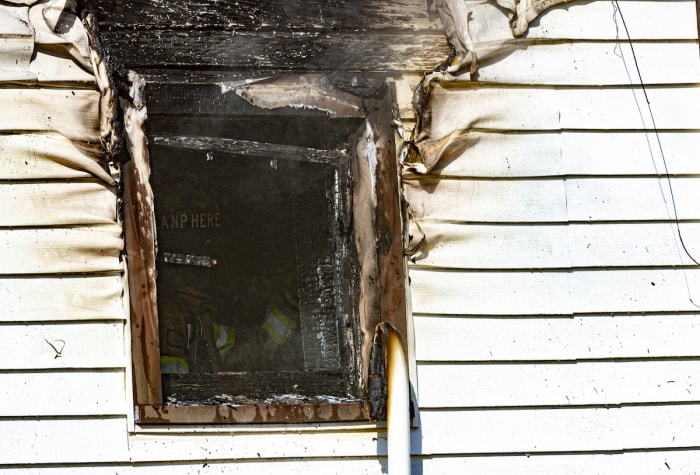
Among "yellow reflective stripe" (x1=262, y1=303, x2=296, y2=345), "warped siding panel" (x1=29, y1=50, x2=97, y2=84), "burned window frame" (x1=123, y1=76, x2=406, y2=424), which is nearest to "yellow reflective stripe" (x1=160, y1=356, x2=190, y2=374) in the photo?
"burned window frame" (x1=123, y1=76, x2=406, y2=424)

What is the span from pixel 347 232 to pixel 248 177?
48cm

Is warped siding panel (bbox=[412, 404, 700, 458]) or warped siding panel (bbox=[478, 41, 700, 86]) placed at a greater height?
warped siding panel (bbox=[478, 41, 700, 86])

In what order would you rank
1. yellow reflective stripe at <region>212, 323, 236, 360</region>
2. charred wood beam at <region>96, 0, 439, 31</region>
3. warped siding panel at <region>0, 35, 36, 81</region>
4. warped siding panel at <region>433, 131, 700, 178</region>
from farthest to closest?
yellow reflective stripe at <region>212, 323, 236, 360</region>, warped siding panel at <region>433, 131, 700, 178</region>, charred wood beam at <region>96, 0, 439, 31</region>, warped siding panel at <region>0, 35, 36, 81</region>

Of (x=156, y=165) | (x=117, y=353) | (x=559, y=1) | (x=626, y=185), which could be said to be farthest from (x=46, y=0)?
(x=626, y=185)

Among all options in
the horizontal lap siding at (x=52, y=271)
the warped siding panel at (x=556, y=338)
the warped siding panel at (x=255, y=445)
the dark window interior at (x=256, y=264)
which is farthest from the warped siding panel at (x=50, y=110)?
the warped siding panel at (x=556, y=338)

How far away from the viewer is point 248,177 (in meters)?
3.18

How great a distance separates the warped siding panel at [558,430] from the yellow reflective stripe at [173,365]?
918 mm

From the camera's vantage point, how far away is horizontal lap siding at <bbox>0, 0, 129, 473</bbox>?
9.15ft

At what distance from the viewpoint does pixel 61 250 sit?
281 cm

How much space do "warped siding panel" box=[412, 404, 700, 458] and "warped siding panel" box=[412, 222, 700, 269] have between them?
0.55 metres

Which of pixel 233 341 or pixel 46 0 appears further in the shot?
pixel 233 341

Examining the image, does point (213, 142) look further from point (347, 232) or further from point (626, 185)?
point (626, 185)

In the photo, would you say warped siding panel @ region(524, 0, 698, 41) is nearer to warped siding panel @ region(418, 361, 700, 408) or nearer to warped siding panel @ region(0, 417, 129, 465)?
warped siding panel @ region(418, 361, 700, 408)

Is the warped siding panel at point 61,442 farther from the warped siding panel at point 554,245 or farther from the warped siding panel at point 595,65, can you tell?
the warped siding panel at point 595,65
